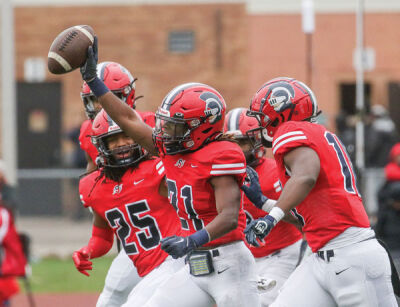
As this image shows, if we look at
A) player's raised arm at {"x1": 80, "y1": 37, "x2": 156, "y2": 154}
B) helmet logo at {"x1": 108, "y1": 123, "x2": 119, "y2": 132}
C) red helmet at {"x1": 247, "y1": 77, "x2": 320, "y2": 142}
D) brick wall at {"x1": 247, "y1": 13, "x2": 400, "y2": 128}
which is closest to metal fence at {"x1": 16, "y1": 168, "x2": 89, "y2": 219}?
brick wall at {"x1": 247, "y1": 13, "x2": 400, "y2": 128}

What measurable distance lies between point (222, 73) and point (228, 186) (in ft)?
41.2

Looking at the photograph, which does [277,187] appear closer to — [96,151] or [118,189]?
[118,189]

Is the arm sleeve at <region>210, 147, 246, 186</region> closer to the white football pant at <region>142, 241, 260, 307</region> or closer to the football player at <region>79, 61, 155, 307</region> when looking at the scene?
the white football pant at <region>142, 241, 260, 307</region>

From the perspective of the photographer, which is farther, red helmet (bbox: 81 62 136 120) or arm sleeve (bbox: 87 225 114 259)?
red helmet (bbox: 81 62 136 120)

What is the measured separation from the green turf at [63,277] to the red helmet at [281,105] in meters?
5.50

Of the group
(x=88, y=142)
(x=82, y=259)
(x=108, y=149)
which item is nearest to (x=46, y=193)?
(x=88, y=142)

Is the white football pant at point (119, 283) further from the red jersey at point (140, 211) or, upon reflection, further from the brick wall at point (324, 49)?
the brick wall at point (324, 49)

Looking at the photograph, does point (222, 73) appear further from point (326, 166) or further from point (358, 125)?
point (326, 166)

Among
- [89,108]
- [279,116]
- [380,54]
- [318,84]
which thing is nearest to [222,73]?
[318,84]

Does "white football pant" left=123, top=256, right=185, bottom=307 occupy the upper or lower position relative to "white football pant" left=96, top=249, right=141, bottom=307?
upper

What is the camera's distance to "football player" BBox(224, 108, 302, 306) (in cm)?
596

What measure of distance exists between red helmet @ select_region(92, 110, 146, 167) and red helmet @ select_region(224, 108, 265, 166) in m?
0.75

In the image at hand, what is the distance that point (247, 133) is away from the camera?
587 cm

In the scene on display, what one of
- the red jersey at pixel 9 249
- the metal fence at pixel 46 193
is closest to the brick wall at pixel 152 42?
the metal fence at pixel 46 193
